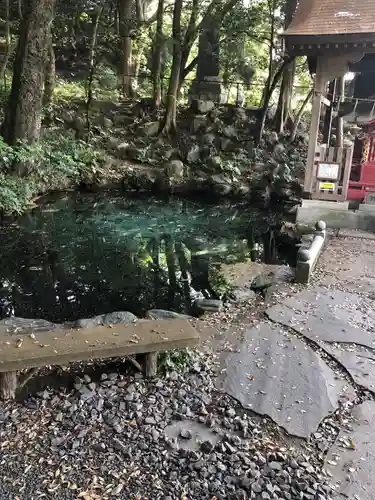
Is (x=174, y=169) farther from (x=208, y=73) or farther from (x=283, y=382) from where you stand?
(x=283, y=382)

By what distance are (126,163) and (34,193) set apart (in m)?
4.50

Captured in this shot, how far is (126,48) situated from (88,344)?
1785 centimetres

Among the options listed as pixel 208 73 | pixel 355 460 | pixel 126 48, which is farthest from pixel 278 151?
pixel 355 460

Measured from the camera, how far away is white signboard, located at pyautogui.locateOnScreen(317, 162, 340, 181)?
10.2m

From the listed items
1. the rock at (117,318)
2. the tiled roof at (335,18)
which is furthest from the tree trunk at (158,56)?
the rock at (117,318)

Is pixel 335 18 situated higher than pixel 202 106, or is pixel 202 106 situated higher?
pixel 335 18

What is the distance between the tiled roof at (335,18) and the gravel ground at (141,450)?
829 cm

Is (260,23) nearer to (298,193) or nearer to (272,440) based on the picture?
(298,193)

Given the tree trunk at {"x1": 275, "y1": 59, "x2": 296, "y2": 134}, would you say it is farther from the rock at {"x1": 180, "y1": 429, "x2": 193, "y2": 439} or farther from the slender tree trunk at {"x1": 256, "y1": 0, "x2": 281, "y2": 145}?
the rock at {"x1": 180, "y1": 429, "x2": 193, "y2": 439}

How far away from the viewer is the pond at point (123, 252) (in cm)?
708

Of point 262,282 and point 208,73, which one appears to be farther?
point 208,73

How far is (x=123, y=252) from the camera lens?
9500 millimetres

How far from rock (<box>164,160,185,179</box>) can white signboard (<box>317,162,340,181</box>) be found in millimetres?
6626

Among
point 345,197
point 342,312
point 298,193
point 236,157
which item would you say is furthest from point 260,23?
point 342,312
